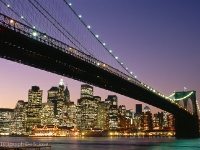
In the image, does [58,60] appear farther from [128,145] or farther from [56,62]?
[128,145]

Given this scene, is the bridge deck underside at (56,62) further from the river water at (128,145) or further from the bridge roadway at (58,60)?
the river water at (128,145)

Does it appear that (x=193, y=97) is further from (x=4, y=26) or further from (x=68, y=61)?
(x=4, y=26)

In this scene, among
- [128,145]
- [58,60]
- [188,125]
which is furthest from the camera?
[188,125]

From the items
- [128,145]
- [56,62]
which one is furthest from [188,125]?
[56,62]

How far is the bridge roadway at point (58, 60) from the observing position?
28.9 m

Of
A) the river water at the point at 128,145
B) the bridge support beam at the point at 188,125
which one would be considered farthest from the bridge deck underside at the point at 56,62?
the bridge support beam at the point at 188,125

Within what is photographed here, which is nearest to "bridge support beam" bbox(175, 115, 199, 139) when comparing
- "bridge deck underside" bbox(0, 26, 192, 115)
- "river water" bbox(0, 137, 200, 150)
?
"river water" bbox(0, 137, 200, 150)

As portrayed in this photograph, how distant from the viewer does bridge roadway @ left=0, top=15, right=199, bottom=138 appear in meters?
28.9

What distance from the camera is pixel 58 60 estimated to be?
35781mm

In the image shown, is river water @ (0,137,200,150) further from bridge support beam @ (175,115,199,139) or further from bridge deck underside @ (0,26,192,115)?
bridge deck underside @ (0,26,192,115)

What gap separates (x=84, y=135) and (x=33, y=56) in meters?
161

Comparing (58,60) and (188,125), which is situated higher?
(58,60)

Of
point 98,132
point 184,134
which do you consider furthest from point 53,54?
point 98,132

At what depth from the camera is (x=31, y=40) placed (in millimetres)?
29781
